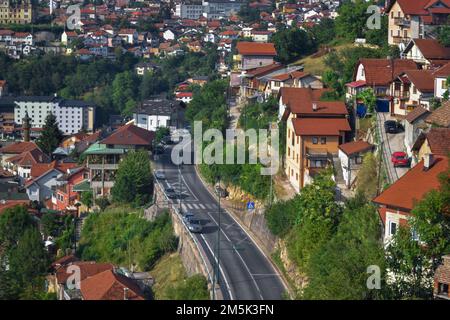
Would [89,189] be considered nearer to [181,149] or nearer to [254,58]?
[181,149]

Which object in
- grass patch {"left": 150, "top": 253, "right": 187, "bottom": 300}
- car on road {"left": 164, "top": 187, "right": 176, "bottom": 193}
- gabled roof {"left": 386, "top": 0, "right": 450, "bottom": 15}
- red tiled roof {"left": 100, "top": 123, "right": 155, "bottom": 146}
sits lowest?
grass patch {"left": 150, "top": 253, "right": 187, "bottom": 300}

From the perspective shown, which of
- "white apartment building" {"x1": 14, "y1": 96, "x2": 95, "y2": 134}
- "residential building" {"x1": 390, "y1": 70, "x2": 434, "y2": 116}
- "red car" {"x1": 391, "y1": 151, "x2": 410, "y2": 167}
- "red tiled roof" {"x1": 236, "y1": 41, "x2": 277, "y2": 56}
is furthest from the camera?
"white apartment building" {"x1": 14, "y1": 96, "x2": 95, "y2": 134}

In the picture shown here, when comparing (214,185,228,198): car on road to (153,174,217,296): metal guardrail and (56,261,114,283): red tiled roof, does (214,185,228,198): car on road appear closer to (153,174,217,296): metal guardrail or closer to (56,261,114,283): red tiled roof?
(153,174,217,296): metal guardrail

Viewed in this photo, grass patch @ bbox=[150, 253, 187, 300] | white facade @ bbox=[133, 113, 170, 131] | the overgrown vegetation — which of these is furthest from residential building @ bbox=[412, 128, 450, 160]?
white facade @ bbox=[133, 113, 170, 131]

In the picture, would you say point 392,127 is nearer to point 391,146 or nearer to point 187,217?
point 391,146

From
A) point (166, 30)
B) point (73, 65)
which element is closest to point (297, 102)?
point (73, 65)

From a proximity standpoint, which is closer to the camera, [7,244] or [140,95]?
[7,244]
